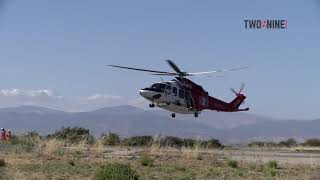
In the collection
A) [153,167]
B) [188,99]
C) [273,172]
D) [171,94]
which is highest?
[171,94]

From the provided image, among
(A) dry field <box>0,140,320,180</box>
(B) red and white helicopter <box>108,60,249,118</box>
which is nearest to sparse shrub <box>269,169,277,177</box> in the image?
(A) dry field <box>0,140,320,180</box>

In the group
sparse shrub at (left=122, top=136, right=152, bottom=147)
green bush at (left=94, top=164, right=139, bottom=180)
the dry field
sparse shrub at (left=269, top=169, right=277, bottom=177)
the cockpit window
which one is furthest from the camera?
sparse shrub at (left=122, top=136, right=152, bottom=147)

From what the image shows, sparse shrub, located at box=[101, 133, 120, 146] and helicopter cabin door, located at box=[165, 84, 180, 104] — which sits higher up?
helicopter cabin door, located at box=[165, 84, 180, 104]

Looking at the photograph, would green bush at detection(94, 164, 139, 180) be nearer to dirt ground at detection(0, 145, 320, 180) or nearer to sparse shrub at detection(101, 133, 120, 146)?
dirt ground at detection(0, 145, 320, 180)

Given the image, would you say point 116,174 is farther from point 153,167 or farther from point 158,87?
point 158,87

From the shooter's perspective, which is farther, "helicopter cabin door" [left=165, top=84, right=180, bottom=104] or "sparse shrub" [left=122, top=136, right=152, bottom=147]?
"sparse shrub" [left=122, top=136, right=152, bottom=147]

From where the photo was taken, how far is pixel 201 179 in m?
23.3

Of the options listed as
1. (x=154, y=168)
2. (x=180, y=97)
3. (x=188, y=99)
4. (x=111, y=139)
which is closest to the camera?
(x=154, y=168)

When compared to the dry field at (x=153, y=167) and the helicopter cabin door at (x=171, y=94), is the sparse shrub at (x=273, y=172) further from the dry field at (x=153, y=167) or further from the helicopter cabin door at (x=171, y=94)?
the helicopter cabin door at (x=171, y=94)

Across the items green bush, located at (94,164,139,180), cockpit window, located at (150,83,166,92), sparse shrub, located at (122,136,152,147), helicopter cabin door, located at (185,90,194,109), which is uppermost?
cockpit window, located at (150,83,166,92)

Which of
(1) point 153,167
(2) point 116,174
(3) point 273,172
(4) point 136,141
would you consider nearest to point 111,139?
(4) point 136,141

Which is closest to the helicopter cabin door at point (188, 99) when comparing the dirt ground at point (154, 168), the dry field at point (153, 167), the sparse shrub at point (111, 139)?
the sparse shrub at point (111, 139)

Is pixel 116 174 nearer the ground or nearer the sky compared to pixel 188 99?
nearer the ground

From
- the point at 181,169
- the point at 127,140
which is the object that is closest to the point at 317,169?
the point at 181,169
